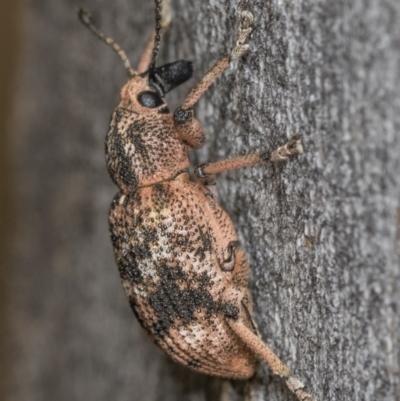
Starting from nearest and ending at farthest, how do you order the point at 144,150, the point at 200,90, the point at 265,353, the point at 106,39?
the point at 265,353
the point at 200,90
the point at 144,150
the point at 106,39

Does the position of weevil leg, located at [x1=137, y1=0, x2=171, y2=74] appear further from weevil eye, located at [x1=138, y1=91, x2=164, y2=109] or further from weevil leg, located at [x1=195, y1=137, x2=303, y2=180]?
→ weevil leg, located at [x1=195, y1=137, x2=303, y2=180]

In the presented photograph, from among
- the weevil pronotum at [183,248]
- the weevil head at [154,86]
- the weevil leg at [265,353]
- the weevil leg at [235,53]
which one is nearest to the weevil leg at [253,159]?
the weevil pronotum at [183,248]

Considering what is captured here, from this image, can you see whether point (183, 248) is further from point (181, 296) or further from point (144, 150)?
point (144, 150)

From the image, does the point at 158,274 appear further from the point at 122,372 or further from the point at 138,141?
the point at 122,372

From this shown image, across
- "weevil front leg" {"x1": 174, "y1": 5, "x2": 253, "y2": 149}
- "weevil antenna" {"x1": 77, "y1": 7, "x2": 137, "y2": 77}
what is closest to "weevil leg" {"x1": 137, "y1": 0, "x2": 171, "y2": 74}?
"weevil antenna" {"x1": 77, "y1": 7, "x2": 137, "y2": 77}

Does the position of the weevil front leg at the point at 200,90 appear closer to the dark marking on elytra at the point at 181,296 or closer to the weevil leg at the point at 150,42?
the dark marking on elytra at the point at 181,296

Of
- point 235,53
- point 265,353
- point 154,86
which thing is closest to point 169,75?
point 154,86

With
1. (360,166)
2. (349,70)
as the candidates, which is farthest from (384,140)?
(349,70)
